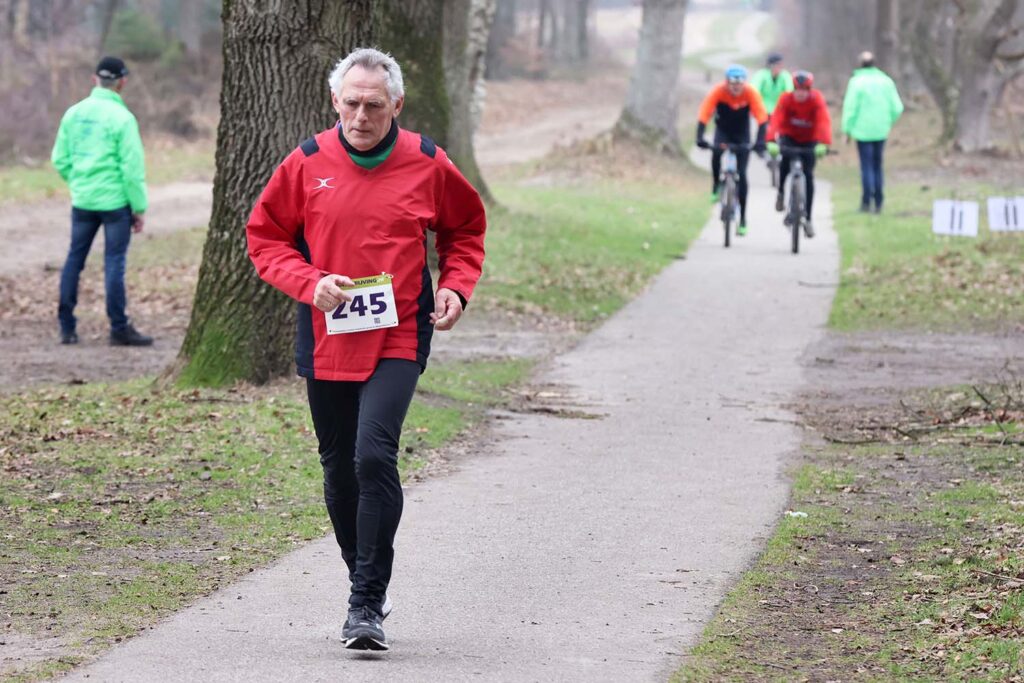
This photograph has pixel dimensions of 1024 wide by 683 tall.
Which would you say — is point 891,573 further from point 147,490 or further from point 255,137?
point 255,137

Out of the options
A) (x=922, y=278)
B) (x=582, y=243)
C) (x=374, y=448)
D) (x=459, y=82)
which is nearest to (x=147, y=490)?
(x=374, y=448)

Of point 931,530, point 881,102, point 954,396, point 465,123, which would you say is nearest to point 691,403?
point 954,396

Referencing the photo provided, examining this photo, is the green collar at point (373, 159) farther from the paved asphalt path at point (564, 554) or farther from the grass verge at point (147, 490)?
the grass verge at point (147, 490)

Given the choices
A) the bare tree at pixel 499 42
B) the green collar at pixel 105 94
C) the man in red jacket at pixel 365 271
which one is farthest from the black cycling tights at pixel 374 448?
the bare tree at pixel 499 42

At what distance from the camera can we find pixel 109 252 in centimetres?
1425

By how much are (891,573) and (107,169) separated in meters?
8.40

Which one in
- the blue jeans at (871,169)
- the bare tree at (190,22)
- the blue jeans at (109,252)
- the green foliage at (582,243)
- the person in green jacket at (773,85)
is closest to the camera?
the blue jeans at (109,252)

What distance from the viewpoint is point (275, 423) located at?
10164 mm

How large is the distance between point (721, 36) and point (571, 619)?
437ft

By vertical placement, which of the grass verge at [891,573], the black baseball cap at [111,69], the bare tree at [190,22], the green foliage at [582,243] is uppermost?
the bare tree at [190,22]

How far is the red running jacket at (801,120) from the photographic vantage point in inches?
808

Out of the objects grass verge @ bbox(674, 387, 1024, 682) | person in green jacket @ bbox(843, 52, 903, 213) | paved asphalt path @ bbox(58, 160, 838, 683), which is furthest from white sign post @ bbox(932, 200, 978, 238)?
grass verge @ bbox(674, 387, 1024, 682)

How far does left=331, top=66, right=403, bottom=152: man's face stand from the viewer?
5.88 metres

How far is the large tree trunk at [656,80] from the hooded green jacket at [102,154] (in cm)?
2154
